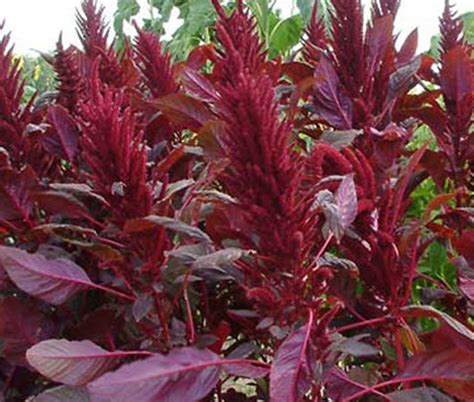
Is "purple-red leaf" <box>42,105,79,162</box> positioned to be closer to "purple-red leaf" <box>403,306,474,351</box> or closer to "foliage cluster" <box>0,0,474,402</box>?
"foliage cluster" <box>0,0,474,402</box>

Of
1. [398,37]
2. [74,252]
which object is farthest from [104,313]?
[398,37]

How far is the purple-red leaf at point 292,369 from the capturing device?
789 millimetres

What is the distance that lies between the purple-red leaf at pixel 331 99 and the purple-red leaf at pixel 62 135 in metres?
0.37

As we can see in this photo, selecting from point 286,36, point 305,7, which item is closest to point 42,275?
point 286,36

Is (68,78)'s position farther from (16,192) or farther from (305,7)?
(305,7)

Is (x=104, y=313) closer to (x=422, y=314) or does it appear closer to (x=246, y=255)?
(x=246, y=255)

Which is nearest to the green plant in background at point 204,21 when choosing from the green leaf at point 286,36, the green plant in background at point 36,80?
the green leaf at point 286,36

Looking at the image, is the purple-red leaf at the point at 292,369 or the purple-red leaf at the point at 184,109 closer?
the purple-red leaf at the point at 292,369

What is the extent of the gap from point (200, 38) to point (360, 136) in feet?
12.5

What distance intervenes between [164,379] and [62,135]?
0.48 metres

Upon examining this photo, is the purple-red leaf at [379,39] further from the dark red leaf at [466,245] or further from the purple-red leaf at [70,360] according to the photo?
the purple-red leaf at [70,360]

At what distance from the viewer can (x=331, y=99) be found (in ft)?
3.86

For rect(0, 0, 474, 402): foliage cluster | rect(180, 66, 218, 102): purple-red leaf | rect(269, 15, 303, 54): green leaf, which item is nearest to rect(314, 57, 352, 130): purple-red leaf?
rect(0, 0, 474, 402): foliage cluster

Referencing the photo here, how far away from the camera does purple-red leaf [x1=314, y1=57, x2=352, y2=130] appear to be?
3.83 feet
